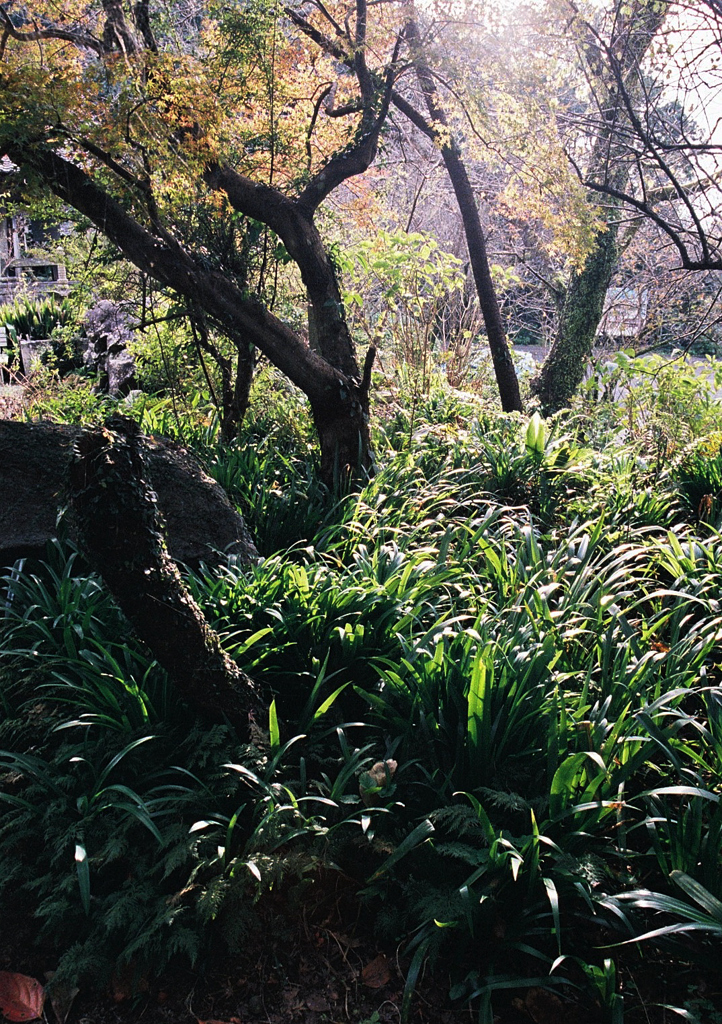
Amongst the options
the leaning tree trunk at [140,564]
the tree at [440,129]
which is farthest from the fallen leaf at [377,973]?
the tree at [440,129]

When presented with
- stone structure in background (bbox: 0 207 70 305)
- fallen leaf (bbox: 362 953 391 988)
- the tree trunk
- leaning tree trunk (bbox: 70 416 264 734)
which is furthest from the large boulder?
stone structure in background (bbox: 0 207 70 305)

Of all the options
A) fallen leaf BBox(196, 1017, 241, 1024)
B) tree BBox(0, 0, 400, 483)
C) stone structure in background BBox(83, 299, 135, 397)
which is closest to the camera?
fallen leaf BBox(196, 1017, 241, 1024)

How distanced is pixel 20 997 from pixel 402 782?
108 centimetres

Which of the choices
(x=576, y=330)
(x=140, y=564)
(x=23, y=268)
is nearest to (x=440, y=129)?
(x=576, y=330)

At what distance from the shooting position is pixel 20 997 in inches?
72.7

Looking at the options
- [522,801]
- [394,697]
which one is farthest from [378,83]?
[522,801]

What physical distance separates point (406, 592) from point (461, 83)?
433cm

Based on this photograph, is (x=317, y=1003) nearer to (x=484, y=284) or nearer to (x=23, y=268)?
(x=484, y=284)

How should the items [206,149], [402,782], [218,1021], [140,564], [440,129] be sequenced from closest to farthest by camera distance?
1. [218,1021]
2. [140,564]
3. [402,782]
4. [206,149]
5. [440,129]

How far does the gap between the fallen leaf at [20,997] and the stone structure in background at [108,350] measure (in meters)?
5.94

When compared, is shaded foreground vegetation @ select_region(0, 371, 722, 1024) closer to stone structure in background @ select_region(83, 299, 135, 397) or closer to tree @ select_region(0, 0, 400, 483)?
tree @ select_region(0, 0, 400, 483)

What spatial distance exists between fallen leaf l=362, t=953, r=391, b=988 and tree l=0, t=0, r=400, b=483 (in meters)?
2.99

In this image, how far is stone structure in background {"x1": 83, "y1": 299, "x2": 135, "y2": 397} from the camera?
7.10m

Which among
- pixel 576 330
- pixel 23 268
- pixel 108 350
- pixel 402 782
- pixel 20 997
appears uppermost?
pixel 23 268
